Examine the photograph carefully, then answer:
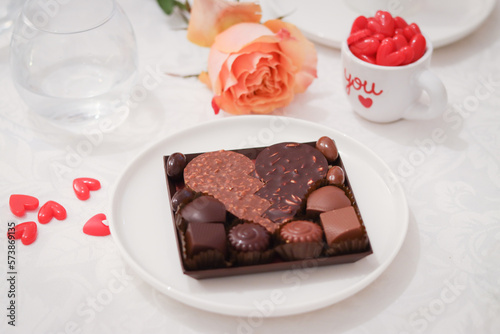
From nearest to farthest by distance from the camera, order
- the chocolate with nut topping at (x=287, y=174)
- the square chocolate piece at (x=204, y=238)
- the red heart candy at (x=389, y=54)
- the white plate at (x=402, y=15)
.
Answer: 1. the square chocolate piece at (x=204, y=238)
2. the chocolate with nut topping at (x=287, y=174)
3. the red heart candy at (x=389, y=54)
4. the white plate at (x=402, y=15)

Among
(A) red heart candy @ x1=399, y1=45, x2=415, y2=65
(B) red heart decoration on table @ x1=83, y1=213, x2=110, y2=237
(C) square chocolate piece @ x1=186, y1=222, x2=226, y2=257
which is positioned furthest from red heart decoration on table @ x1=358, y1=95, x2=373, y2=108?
(B) red heart decoration on table @ x1=83, y1=213, x2=110, y2=237

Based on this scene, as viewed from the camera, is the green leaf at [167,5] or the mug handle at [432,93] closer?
the mug handle at [432,93]

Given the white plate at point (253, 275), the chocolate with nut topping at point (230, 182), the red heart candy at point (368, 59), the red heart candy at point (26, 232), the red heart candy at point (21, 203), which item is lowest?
the red heart candy at point (26, 232)

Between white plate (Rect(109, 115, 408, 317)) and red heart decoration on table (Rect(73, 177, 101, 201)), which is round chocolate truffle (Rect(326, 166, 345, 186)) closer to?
white plate (Rect(109, 115, 408, 317))

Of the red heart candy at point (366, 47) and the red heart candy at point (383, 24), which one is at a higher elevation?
the red heart candy at point (383, 24)

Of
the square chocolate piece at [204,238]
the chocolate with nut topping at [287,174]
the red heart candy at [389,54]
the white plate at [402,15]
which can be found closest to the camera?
the square chocolate piece at [204,238]

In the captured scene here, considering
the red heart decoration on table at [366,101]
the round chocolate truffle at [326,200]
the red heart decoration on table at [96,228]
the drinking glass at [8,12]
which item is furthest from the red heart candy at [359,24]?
the drinking glass at [8,12]

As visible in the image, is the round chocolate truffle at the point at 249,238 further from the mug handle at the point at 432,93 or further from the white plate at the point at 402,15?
the white plate at the point at 402,15
